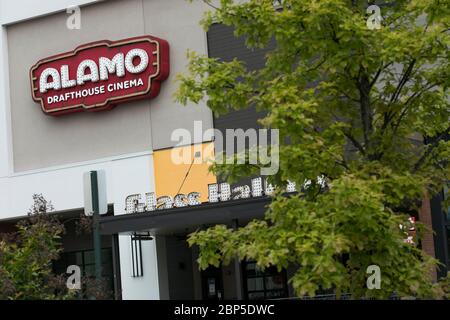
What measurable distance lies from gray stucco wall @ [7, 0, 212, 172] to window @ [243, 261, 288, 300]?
17.8 feet

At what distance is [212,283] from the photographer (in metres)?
31.0

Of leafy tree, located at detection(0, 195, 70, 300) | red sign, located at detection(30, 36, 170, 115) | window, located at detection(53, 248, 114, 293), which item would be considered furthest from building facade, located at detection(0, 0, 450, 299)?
leafy tree, located at detection(0, 195, 70, 300)

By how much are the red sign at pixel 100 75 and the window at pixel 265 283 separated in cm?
691

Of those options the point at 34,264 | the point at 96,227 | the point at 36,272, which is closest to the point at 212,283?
the point at 36,272

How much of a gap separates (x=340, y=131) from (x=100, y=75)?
18.8 meters

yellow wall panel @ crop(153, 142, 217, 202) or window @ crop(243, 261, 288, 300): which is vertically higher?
yellow wall panel @ crop(153, 142, 217, 202)

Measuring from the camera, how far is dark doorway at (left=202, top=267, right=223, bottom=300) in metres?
30.8

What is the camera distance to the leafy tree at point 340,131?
1004 cm

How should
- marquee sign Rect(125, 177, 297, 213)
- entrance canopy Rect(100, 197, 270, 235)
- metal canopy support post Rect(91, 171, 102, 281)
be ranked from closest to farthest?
metal canopy support post Rect(91, 171, 102, 281)
entrance canopy Rect(100, 197, 270, 235)
marquee sign Rect(125, 177, 297, 213)

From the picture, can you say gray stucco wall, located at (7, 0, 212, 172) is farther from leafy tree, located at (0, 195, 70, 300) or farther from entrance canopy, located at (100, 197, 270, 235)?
leafy tree, located at (0, 195, 70, 300)

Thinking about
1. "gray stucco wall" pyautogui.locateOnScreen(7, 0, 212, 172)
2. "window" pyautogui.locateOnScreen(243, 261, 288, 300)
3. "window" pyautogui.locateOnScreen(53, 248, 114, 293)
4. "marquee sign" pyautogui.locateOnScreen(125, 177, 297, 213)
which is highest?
"gray stucco wall" pyautogui.locateOnScreen(7, 0, 212, 172)

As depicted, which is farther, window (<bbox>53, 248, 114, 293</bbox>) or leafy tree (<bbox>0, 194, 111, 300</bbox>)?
window (<bbox>53, 248, 114, 293</bbox>)

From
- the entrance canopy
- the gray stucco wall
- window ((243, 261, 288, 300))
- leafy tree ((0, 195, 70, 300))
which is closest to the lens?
leafy tree ((0, 195, 70, 300))

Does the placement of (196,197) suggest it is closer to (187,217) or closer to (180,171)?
(187,217)
